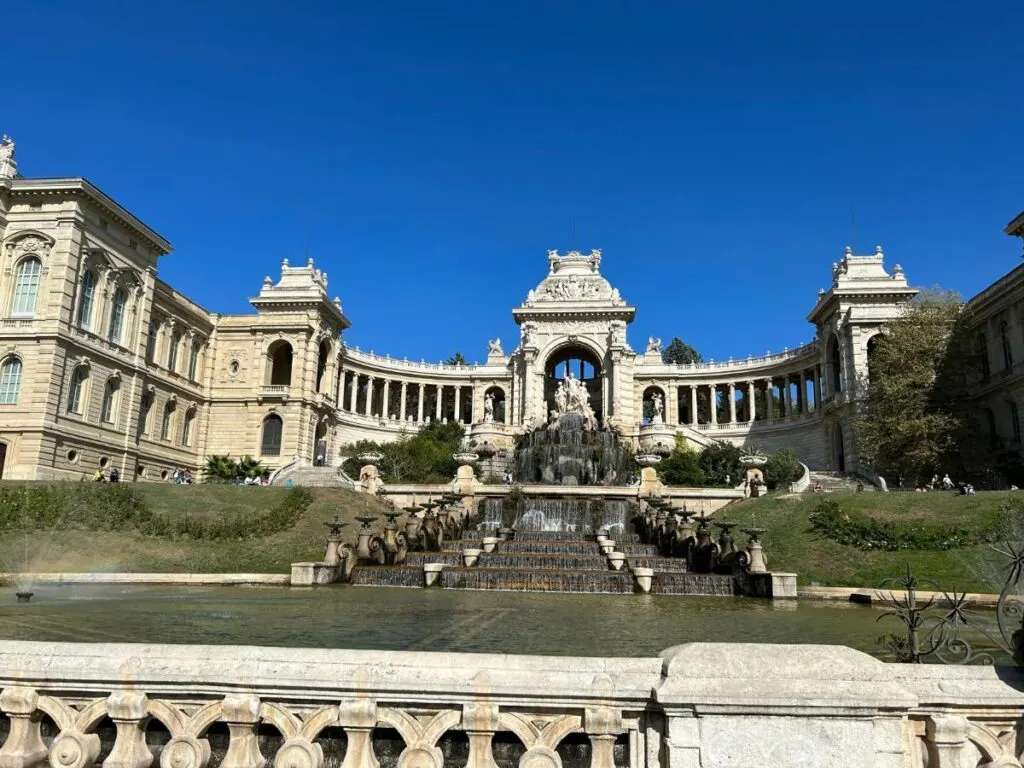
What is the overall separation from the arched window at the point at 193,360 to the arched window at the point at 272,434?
6638 millimetres

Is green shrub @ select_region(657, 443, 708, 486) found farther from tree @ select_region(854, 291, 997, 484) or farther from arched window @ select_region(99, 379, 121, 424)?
arched window @ select_region(99, 379, 121, 424)

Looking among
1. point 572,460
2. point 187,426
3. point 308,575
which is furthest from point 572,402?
point 308,575

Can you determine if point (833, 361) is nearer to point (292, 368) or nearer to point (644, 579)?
point (292, 368)

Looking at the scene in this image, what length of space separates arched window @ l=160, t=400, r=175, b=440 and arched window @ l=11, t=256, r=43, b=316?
1351 cm

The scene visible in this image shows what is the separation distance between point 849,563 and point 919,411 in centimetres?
2641

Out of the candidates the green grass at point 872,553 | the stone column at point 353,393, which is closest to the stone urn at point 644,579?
the green grass at point 872,553

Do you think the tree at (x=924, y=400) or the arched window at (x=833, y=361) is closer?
the tree at (x=924, y=400)

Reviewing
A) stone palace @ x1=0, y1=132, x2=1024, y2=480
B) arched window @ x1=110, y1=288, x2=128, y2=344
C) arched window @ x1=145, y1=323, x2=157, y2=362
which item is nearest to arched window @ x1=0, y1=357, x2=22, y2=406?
stone palace @ x1=0, y1=132, x2=1024, y2=480

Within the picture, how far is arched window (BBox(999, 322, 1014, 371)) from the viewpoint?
4547cm

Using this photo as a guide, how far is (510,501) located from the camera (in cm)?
3092

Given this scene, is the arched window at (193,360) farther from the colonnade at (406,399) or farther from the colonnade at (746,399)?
the colonnade at (746,399)

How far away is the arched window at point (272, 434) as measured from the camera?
56.4m

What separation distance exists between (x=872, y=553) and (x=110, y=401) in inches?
1677

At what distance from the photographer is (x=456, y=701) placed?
383 centimetres
